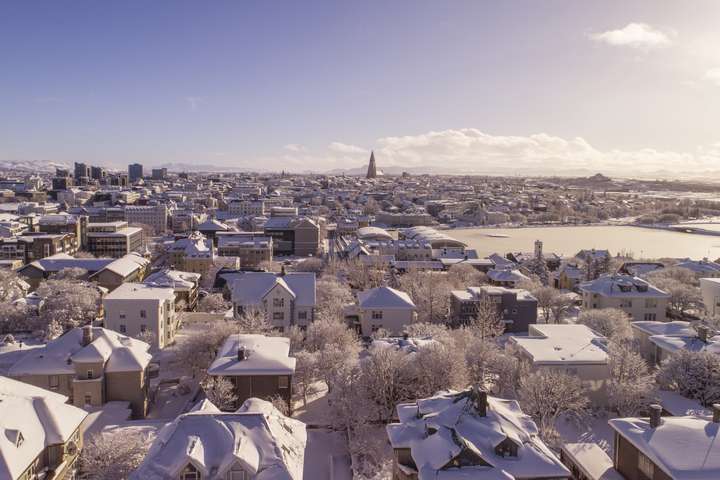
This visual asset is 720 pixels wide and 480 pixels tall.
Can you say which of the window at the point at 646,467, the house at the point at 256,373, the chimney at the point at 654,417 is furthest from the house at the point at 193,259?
the window at the point at 646,467

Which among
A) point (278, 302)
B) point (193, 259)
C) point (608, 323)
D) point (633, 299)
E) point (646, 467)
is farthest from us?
point (193, 259)

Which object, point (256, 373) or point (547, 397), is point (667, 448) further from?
point (256, 373)

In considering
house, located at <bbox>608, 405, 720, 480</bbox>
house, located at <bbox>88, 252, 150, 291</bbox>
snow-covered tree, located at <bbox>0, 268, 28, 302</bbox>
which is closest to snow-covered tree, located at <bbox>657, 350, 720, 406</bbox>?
house, located at <bbox>608, 405, 720, 480</bbox>

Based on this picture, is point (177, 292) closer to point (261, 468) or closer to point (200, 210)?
point (261, 468)

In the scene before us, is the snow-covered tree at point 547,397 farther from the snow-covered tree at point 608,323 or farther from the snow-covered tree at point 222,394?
the snow-covered tree at point 222,394

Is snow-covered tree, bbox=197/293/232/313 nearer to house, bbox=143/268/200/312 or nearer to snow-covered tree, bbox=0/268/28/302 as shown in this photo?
house, bbox=143/268/200/312

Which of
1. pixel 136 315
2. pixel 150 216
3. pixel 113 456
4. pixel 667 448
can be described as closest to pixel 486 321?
pixel 667 448
